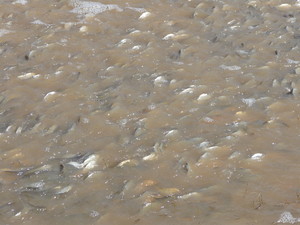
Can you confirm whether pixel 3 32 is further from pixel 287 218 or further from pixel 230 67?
pixel 287 218

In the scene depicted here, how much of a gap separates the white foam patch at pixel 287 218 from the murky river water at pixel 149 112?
1.6 inches

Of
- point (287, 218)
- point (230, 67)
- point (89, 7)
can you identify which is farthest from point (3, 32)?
point (287, 218)

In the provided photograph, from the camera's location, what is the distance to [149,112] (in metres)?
5.50

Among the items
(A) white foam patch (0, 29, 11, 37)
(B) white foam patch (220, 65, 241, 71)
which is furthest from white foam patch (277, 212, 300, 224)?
(A) white foam patch (0, 29, 11, 37)

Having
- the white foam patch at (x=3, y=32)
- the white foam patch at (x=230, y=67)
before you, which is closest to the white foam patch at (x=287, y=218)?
the white foam patch at (x=230, y=67)

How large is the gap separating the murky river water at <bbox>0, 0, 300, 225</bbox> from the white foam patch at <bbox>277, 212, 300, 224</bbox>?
40mm

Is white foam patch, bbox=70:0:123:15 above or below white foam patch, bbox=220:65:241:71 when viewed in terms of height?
above

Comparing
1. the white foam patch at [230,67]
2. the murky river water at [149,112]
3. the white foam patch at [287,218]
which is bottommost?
the white foam patch at [230,67]

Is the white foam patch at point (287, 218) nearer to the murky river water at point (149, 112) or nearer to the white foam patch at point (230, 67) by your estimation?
the murky river water at point (149, 112)

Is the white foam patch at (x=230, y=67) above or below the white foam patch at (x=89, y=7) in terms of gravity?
below

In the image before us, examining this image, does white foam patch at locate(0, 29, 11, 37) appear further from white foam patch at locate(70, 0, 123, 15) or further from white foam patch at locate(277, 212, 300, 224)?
white foam patch at locate(277, 212, 300, 224)

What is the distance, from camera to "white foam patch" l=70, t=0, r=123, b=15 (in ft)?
26.2

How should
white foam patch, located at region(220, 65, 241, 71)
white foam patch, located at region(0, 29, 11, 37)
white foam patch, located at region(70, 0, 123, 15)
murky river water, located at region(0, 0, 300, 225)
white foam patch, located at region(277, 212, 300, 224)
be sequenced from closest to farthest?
white foam patch, located at region(277, 212, 300, 224) < murky river water, located at region(0, 0, 300, 225) < white foam patch, located at region(220, 65, 241, 71) < white foam patch, located at region(0, 29, 11, 37) < white foam patch, located at region(70, 0, 123, 15)

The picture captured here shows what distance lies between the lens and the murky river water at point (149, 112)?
4.24 m
